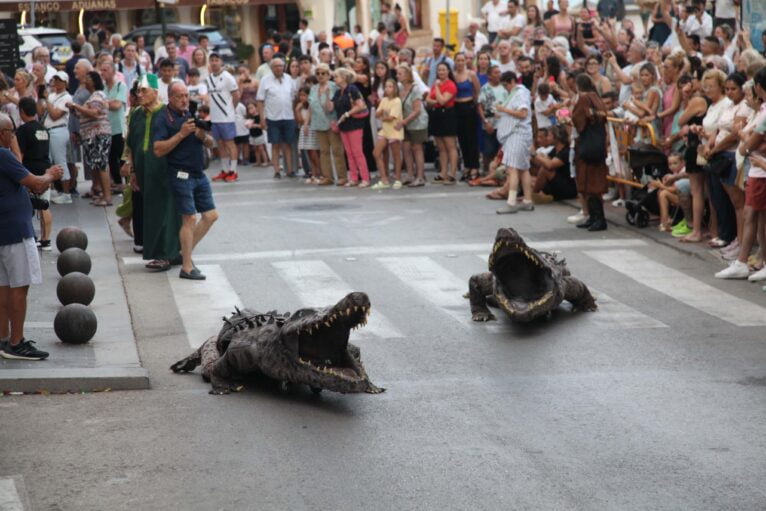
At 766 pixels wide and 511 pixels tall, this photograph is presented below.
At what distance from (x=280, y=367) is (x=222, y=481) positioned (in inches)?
76.7

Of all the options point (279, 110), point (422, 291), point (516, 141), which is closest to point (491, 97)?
point (516, 141)

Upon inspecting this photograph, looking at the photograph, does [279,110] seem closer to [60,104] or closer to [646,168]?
[60,104]

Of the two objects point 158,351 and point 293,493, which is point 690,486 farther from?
point 158,351

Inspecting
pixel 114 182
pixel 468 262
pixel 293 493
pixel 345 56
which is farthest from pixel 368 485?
pixel 345 56

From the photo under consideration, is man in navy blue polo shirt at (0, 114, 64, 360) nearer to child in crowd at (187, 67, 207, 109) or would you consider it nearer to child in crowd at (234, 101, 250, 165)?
child in crowd at (187, 67, 207, 109)

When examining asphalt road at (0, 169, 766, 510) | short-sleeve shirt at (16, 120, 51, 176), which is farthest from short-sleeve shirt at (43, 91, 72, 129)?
asphalt road at (0, 169, 766, 510)

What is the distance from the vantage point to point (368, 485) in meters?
8.08

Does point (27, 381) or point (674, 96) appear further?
point (674, 96)

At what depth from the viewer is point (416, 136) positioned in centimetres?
2314

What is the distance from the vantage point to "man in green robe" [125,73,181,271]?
15781mm

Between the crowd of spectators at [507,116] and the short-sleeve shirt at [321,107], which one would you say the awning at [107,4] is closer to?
the crowd of spectators at [507,116]

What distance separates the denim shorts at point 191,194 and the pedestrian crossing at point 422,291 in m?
0.78

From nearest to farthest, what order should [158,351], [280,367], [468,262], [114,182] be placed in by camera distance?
1. [280,367]
2. [158,351]
3. [468,262]
4. [114,182]

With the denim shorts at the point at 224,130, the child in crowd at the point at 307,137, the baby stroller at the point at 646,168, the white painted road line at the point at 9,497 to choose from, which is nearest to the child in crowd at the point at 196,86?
the denim shorts at the point at 224,130
